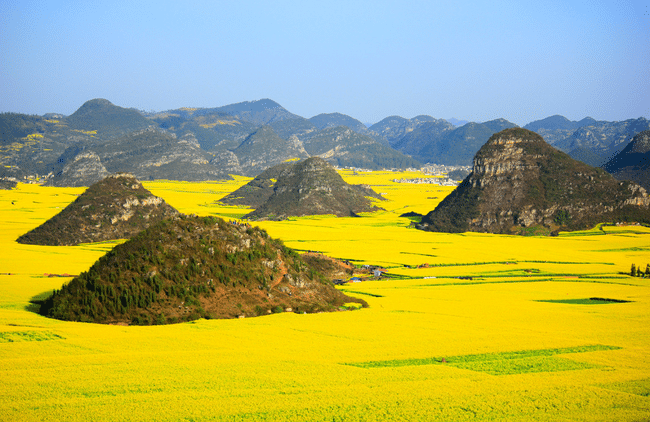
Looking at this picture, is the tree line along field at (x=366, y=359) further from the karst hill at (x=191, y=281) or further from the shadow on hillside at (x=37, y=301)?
the karst hill at (x=191, y=281)

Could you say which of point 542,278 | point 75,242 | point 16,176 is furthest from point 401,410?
point 16,176

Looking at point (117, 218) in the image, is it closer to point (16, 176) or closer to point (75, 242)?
point (75, 242)

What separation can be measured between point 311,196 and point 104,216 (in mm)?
58740

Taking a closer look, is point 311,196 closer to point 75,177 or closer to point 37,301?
point 37,301

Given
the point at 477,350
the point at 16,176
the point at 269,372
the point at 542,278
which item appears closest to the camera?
the point at 269,372

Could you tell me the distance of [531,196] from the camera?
324ft

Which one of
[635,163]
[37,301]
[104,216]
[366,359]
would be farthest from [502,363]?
[635,163]

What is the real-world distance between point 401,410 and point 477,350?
31.1 ft

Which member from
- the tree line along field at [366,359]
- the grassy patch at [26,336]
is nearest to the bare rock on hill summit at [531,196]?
the tree line along field at [366,359]

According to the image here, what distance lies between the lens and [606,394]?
63.6ft

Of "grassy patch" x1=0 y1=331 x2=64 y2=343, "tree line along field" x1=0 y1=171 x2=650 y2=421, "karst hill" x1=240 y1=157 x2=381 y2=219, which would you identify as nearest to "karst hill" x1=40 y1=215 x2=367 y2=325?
"tree line along field" x1=0 y1=171 x2=650 y2=421

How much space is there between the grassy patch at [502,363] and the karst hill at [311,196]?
94.3 metres

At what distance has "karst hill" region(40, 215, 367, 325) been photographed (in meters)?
32.6

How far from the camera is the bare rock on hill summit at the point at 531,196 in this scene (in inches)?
3738
